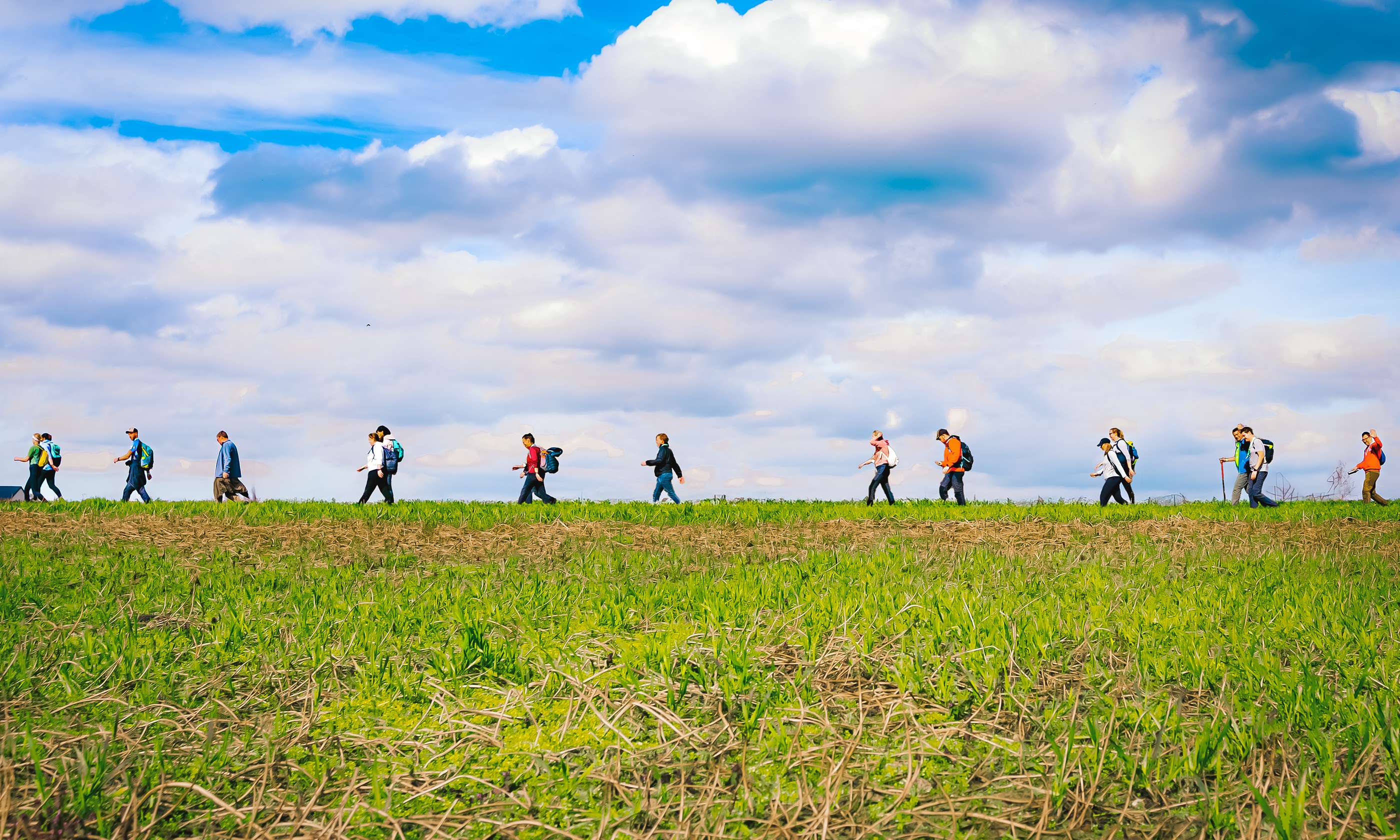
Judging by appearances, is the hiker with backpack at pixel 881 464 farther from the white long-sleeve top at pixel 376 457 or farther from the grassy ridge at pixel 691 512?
the white long-sleeve top at pixel 376 457

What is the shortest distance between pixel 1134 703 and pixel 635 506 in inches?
572

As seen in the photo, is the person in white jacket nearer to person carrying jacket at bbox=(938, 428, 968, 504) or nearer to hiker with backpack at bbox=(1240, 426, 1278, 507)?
person carrying jacket at bbox=(938, 428, 968, 504)

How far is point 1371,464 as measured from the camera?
23.0 meters

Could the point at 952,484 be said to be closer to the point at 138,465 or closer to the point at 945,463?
the point at 945,463

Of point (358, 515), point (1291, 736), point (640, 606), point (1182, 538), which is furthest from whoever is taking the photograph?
point (358, 515)

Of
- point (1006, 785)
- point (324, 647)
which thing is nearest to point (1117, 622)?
point (1006, 785)

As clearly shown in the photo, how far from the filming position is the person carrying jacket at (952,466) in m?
22.9

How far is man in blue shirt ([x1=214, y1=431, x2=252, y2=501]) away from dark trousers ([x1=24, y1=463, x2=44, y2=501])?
23.9 ft

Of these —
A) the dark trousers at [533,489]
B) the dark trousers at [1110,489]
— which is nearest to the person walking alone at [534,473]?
the dark trousers at [533,489]

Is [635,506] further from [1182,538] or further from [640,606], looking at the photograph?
[640,606]

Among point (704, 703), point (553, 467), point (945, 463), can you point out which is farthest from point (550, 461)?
point (704, 703)

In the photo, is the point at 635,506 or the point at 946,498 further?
the point at 946,498

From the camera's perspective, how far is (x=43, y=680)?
5746 millimetres

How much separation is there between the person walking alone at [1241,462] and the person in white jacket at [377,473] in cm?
1998
